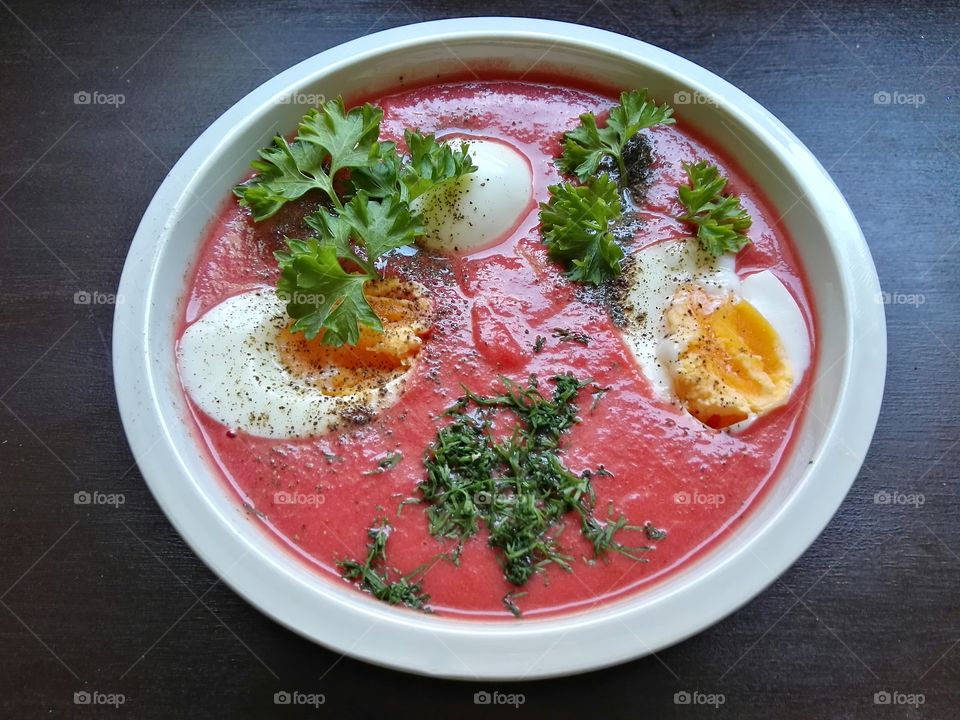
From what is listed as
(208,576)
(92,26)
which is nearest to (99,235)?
(92,26)

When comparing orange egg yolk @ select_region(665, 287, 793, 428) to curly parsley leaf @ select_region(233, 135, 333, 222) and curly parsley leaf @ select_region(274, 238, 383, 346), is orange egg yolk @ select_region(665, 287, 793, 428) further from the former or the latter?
curly parsley leaf @ select_region(233, 135, 333, 222)

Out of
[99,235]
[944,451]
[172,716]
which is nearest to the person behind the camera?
[172,716]

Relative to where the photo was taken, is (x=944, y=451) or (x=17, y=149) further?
(x=17, y=149)

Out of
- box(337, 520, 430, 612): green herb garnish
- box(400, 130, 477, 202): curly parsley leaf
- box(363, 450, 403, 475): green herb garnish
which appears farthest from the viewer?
box(400, 130, 477, 202): curly parsley leaf

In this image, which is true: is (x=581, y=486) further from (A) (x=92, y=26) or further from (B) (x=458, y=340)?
(A) (x=92, y=26)

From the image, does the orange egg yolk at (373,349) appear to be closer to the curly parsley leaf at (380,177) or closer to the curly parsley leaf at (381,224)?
the curly parsley leaf at (381,224)

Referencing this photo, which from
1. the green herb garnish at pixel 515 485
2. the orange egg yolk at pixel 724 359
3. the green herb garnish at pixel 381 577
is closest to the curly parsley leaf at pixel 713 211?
the orange egg yolk at pixel 724 359

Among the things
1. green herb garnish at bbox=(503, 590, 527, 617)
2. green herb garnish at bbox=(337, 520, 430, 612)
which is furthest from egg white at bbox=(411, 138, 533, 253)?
green herb garnish at bbox=(503, 590, 527, 617)
